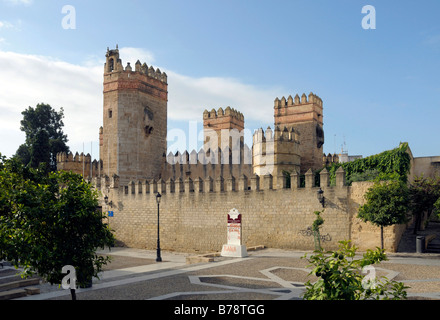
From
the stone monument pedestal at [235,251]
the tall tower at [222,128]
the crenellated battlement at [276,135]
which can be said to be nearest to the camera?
the stone monument pedestal at [235,251]

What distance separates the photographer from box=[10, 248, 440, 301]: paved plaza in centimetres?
995

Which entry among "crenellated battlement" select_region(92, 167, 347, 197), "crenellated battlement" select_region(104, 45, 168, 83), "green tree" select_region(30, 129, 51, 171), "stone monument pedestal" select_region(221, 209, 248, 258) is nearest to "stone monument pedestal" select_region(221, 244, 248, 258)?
"stone monument pedestal" select_region(221, 209, 248, 258)

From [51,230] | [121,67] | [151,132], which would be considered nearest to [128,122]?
[151,132]

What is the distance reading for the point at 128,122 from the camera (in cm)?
3152

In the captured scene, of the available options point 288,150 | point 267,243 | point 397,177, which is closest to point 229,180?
point 267,243

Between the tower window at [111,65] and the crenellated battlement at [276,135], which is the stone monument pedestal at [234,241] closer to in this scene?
the crenellated battlement at [276,135]

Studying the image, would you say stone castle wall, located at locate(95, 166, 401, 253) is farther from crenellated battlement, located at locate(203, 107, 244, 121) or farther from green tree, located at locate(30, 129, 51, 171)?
crenellated battlement, located at locate(203, 107, 244, 121)

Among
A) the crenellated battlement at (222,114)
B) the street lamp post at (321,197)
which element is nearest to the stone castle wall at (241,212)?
the street lamp post at (321,197)

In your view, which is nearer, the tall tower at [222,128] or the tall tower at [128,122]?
the tall tower at [128,122]

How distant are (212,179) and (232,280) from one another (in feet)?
42.2

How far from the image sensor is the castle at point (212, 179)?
2020 centimetres

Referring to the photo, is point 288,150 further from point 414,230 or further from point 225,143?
point 225,143

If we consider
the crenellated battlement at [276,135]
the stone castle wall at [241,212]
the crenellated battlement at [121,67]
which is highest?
the crenellated battlement at [121,67]

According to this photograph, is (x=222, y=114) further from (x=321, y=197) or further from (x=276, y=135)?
(x=321, y=197)
